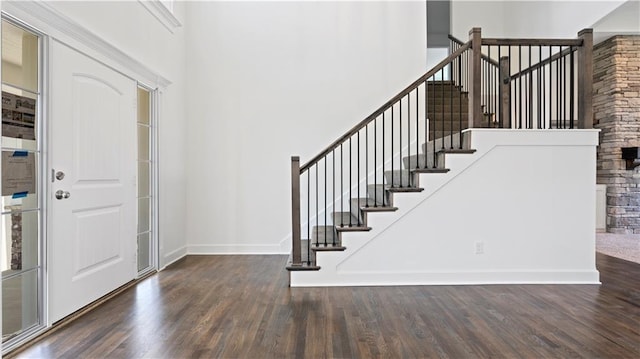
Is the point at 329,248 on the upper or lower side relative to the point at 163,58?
lower

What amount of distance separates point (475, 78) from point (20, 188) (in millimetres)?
3811

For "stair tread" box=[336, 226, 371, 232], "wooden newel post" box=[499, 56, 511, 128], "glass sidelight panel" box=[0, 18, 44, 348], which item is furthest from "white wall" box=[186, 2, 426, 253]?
"glass sidelight panel" box=[0, 18, 44, 348]

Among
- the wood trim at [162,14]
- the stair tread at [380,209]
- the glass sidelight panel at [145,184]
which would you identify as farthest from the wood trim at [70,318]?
the wood trim at [162,14]

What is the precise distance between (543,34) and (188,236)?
688 cm

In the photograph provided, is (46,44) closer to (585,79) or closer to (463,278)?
(463,278)

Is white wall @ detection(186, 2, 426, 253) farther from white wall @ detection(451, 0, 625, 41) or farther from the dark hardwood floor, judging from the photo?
white wall @ detection(451, 0, 625, 41)

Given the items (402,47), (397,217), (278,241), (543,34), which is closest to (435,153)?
(397,217)

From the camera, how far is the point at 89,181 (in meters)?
3.21

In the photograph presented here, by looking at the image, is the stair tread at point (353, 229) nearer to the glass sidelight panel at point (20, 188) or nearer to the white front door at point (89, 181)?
the white front door at point (89, 181)

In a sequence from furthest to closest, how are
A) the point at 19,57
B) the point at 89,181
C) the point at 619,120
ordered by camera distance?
the point at 619,120, the point at 89,181, the point at 19,57

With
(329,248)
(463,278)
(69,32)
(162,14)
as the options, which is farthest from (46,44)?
(463,278)

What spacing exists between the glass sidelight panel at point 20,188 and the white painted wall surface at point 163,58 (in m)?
0.30

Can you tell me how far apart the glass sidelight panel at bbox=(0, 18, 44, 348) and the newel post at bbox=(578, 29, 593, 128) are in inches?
182

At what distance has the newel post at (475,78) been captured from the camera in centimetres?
382
